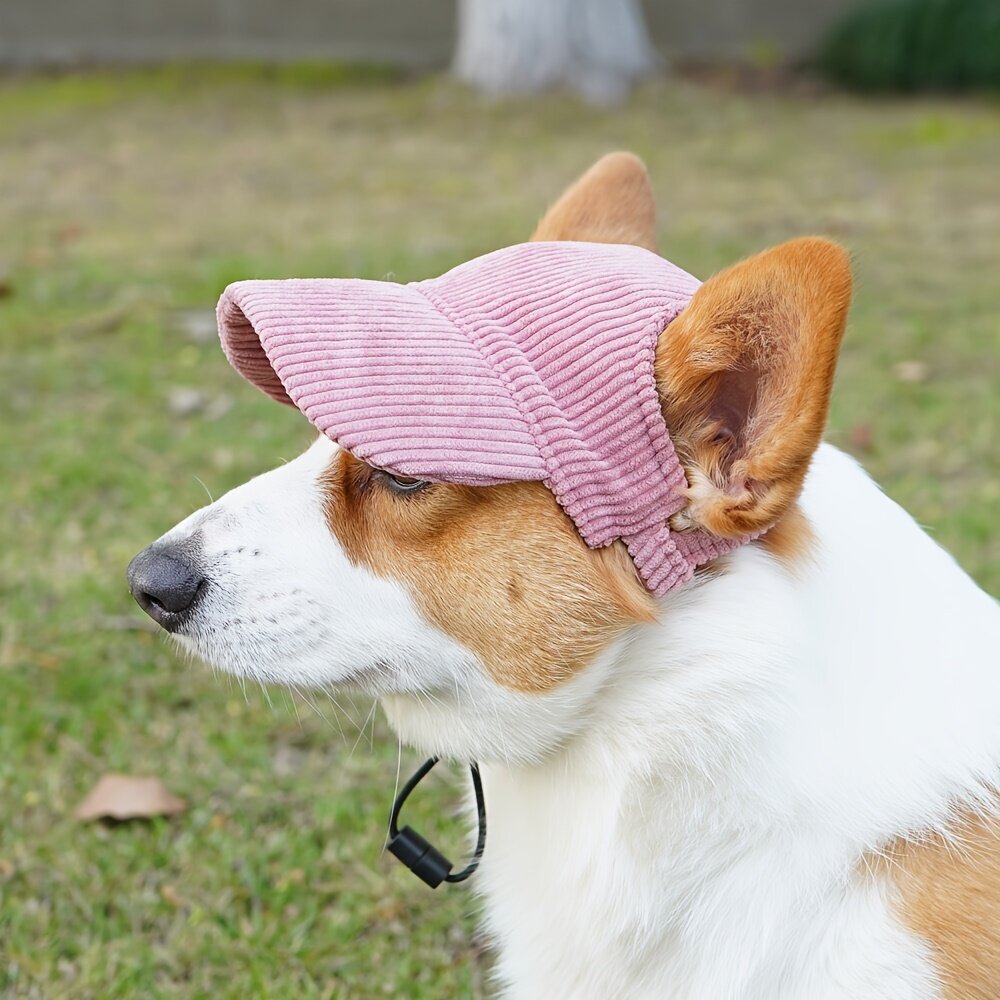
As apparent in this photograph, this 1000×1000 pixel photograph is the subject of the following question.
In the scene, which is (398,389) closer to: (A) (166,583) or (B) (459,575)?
(B) (459,575)

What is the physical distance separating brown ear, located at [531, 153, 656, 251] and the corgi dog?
1.69 feet

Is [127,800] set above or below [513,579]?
below

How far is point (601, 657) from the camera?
5.62 feet

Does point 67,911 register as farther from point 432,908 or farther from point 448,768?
point 448,768

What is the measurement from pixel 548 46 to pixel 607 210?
928 centimetres

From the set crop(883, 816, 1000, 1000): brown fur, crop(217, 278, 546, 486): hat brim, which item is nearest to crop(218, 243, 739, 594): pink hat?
crop(217, 278, 546, 486): hat brim

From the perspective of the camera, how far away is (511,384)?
1612 millimetres

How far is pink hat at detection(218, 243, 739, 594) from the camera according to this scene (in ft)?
5.17

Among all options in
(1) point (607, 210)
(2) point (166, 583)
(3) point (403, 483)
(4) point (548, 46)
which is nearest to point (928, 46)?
(4) point (548, 46)

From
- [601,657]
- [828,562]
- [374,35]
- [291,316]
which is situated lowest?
[374,35]

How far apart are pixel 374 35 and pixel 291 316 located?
1207 cm

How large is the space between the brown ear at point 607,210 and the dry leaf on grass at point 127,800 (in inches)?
60.9

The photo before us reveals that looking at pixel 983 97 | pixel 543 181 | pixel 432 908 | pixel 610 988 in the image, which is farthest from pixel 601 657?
pixel 983 97

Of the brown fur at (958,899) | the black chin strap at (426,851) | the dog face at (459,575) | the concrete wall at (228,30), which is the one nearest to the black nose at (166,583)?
the dog face at (459,575)
